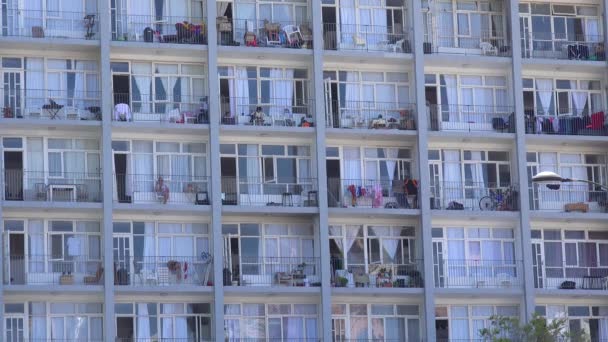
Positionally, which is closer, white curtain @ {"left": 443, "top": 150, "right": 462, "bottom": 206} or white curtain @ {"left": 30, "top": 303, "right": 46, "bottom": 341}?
white curtain @ {"left": 30, "top": 303, "right": 46, "bottom": 341}

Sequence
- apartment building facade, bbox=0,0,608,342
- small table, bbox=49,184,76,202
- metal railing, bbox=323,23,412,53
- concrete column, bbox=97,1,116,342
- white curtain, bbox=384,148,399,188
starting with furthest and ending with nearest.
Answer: white curtain, bbox=384,148,399,188
metal railing, bbox=323,23,412,53
apartment building facade, bbox=0,0,608,342
small table, bbox=49,184,76,202
concrete column, bbox=97,1,116,342

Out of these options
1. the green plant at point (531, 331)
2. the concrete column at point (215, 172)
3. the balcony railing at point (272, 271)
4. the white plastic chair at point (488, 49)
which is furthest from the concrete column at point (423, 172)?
the concrete column at point (215, 172)

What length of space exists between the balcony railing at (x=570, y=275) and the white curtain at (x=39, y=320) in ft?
59.6

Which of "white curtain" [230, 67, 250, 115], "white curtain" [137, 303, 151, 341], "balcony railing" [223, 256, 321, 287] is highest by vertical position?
"white curtain" [230, 67, 250, 115]

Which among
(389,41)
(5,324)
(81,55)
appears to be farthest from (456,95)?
(5,324)

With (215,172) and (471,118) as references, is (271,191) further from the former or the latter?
(471,118)

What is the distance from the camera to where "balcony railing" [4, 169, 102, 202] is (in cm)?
6322

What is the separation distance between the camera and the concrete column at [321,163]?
211ft

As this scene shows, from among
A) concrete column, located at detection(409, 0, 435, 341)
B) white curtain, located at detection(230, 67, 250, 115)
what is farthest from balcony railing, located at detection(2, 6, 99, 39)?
concrete column, located at detection(409, 0, 435, 341)

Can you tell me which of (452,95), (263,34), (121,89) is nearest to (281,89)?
(263,34)

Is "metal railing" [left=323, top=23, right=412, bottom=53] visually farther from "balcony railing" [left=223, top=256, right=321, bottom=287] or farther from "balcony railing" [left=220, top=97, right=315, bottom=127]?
"balcony railing" [left=223, top=256, right=321, bottom=287]

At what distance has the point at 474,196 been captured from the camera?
6781cm

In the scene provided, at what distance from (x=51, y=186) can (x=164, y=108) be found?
5.12 metres

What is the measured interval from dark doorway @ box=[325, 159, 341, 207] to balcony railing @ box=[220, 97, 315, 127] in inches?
74.0
